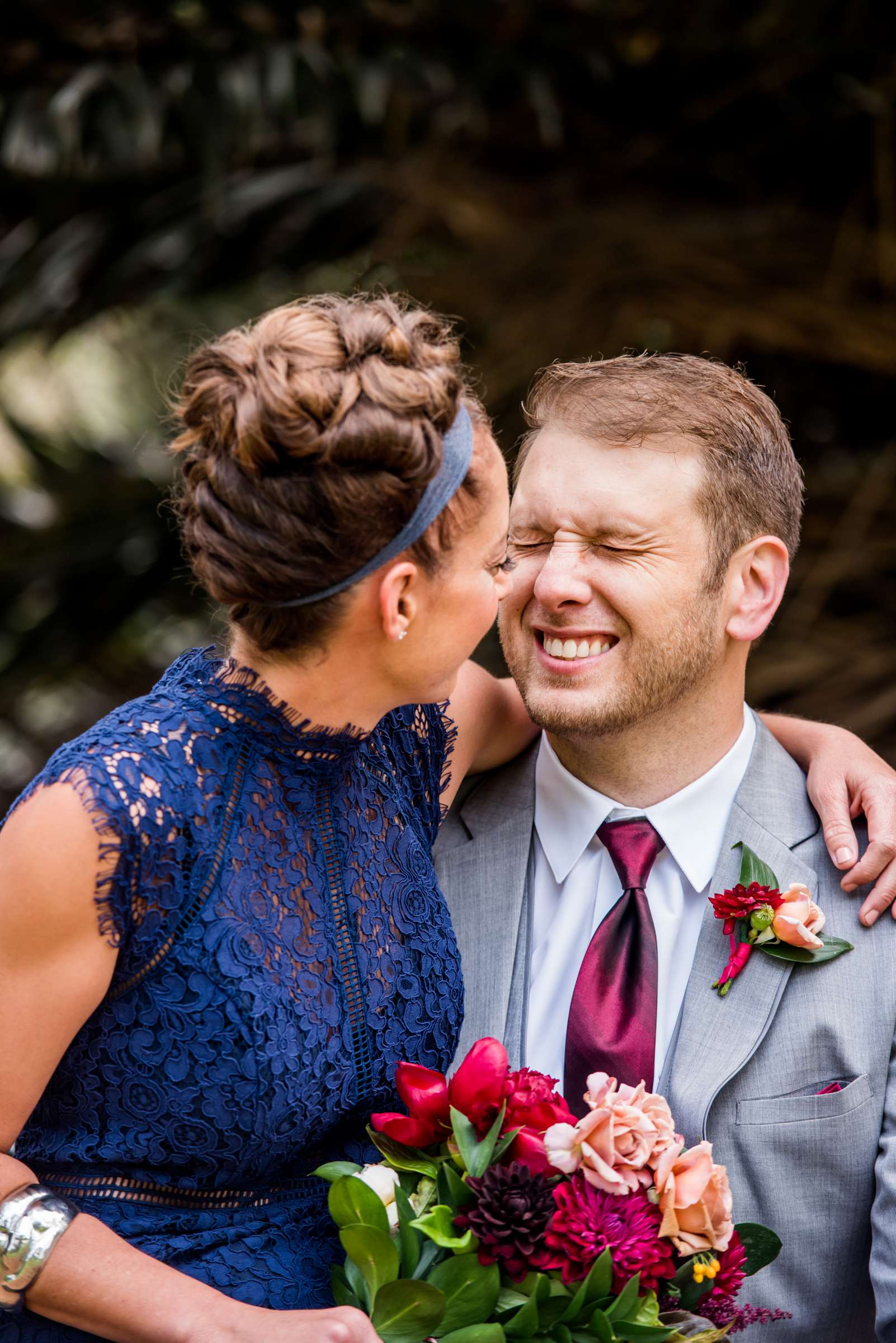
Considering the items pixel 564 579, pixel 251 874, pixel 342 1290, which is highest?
pixel 251 874

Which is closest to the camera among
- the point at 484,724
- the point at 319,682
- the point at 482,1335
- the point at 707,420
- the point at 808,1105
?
the point at 482,1335

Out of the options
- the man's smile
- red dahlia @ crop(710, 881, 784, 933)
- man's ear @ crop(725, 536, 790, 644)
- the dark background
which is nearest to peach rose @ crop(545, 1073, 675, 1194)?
red dahlia @ crop(710, 881, 784, 933)

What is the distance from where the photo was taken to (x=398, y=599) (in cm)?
154

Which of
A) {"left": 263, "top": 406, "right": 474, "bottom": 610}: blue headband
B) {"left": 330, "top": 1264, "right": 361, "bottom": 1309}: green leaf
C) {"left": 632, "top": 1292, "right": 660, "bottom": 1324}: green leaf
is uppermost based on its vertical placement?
{"left": 263, "top": 406, "right": 474, "bottom": 610}: blue headband

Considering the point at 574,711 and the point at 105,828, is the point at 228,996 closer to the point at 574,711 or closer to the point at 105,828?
the point at 105,828

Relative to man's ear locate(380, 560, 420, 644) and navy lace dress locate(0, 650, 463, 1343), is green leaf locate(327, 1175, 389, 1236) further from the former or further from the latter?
man's ear locate(380, 560, 420, 644)

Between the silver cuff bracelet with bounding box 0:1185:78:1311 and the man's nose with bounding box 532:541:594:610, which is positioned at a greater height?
the silver cuff bracelet with bounding box 0:1185:78:1311

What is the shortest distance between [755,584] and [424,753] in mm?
642

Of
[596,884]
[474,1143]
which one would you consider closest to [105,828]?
[474,1143]

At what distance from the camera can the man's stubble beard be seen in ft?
6.59

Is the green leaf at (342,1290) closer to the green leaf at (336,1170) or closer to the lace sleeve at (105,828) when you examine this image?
the green leaf at (336,1170)

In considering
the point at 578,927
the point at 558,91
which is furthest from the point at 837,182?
the point at 578,927

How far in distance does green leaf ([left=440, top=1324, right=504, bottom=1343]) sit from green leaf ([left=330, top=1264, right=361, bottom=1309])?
154mm

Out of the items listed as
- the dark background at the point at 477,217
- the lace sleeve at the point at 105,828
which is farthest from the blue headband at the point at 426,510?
the dark background at the point at 477,217
